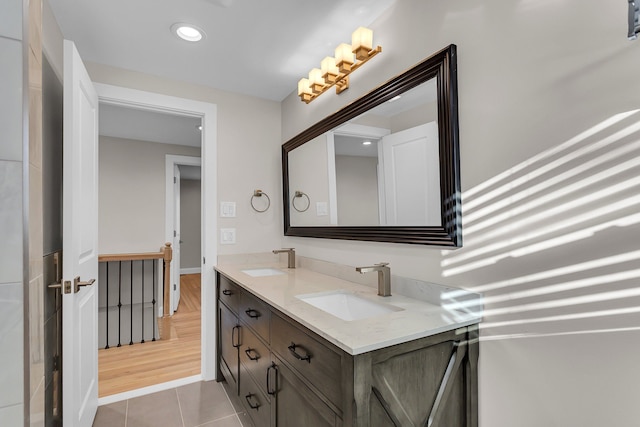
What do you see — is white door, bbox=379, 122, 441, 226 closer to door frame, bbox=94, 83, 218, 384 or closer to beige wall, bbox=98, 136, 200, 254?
door frame, bbox=94, 83, 218, 384

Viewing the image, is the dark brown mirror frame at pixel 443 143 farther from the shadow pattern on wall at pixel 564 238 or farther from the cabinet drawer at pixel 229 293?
the cabinet drawer at pixel 229 293

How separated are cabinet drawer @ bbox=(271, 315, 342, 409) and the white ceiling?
4.94 ft

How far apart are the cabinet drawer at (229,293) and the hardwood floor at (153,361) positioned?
Answer: 788 millimetres

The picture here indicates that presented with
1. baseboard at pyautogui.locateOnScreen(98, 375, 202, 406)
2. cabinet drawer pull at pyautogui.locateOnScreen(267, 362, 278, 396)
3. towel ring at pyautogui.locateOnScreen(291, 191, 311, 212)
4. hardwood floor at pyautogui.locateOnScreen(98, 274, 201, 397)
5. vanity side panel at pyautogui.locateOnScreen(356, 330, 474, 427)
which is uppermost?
towel ring at pyautogui.locateOnScreen(291, 191, 311, 212)

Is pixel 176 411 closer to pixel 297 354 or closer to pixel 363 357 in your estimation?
pixel 297 354

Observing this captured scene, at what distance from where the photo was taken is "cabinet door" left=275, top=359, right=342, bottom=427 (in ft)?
3.31

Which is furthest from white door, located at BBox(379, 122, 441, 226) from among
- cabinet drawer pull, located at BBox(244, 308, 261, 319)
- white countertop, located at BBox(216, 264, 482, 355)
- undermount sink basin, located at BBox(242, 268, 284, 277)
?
undermount sink basin, located at BBox(242, 268, 284, 277)

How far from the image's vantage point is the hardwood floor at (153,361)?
7.83 ft

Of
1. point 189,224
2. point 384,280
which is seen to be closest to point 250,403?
point 384,280

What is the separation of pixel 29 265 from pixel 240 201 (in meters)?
1.90

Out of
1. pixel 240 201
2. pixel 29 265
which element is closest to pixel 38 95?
pixel 29 265

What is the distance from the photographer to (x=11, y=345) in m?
0.62

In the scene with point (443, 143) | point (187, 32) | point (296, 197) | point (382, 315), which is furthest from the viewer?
point (296, 197)

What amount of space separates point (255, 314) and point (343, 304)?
0.45 m
